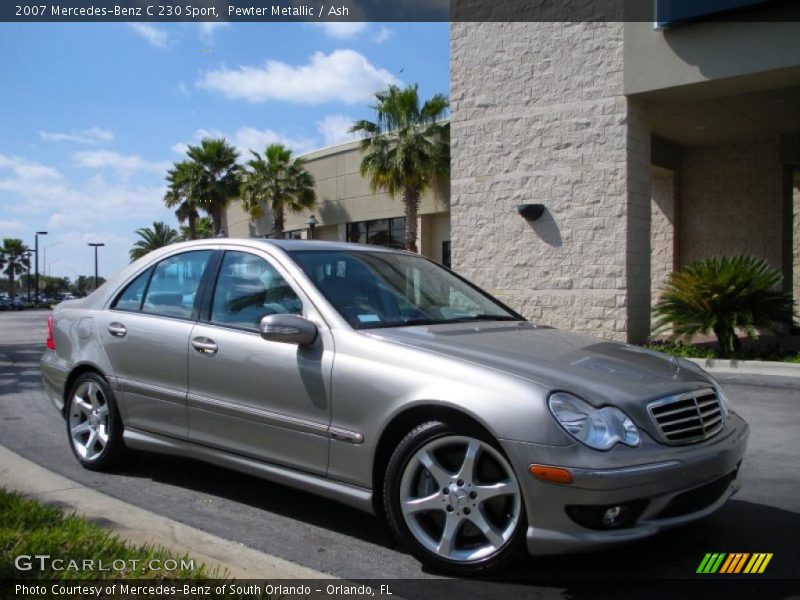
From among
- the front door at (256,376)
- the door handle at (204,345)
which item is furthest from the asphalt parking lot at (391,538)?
the door handle at (204,345)

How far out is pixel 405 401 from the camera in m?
3.54

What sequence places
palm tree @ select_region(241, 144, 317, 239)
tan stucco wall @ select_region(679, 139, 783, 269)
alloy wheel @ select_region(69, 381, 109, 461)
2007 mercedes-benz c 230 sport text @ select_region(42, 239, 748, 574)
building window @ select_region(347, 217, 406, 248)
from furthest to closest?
palm tree @ select_region(241, 144, 317, 239) < building window @ select_region(347, 217, 406, 248) < tan stucco wall @ select_region(679, 139, 783, 269) < alloy wheel @ select_region(69, 381, 109, 461) < 2007 mercedes-benz c 230 sport text @ select_region(42, 239, 748, 574)

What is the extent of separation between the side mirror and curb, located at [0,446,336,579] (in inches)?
41.3

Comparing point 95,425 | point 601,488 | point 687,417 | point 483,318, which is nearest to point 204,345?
point 95,425

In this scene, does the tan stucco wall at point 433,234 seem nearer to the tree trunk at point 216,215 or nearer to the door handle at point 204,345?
the tree trunk at point 216,215

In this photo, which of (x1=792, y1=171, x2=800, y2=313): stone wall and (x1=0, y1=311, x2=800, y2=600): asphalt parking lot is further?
(x1=792, y1=171, x2=800, y2=313): stone wall

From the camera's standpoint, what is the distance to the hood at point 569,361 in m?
3.36

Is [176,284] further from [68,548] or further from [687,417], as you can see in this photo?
[687,417]

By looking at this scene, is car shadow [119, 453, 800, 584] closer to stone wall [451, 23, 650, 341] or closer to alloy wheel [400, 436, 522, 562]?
alloy wheel [400, 436, 522, 562]

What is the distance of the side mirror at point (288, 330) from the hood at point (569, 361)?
0.32m

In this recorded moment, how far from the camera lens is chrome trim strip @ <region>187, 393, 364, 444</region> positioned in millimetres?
3773

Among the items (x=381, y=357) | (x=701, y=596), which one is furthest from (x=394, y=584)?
(x=701, y=596)

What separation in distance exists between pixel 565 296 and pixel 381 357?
1114 centimetres

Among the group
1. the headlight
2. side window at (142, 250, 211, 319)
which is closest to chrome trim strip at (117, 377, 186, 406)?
side window at (142, 250, 211, 319)
